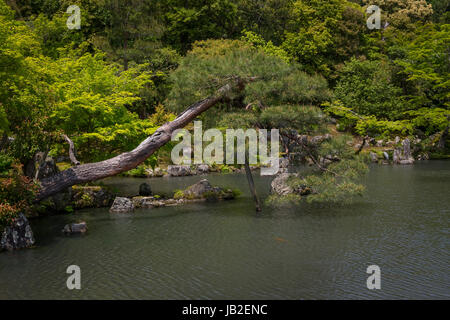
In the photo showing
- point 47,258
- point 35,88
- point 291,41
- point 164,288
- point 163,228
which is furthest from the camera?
point 291,41

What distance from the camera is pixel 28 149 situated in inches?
575

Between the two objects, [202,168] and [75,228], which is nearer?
[75,228]

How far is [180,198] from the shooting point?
17906 mm

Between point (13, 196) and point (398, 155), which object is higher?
point (398, 155)

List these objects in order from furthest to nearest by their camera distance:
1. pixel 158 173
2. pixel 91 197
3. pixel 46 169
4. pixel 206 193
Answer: pixel 158 173, pixel 206 193, pixel 91 197, pixel 46 169

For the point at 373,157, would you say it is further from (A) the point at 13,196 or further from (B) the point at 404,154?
(A) the point at 13,196

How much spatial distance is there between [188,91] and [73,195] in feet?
20.3

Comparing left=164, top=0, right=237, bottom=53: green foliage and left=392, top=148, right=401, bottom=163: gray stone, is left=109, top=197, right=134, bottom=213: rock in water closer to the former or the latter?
left=392, top=148, right=401, bottom=163: gray stone

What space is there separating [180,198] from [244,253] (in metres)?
7.70

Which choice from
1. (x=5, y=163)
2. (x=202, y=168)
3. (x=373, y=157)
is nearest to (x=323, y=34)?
(x=373, y=157)

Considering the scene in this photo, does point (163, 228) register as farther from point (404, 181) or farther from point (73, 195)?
point (404, 181)

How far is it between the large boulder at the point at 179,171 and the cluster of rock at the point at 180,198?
749 centimetres

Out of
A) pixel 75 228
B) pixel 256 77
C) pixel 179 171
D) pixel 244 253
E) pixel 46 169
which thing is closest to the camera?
pixel 244 253
